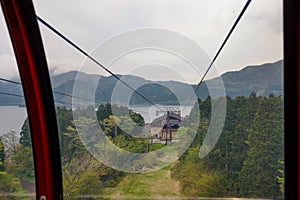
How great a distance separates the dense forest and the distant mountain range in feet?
0.21

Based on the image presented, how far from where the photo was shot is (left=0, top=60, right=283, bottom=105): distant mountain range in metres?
1.75

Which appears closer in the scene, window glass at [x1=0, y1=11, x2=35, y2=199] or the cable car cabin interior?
the cable car cabin interior

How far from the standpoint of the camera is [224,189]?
1.79 meters

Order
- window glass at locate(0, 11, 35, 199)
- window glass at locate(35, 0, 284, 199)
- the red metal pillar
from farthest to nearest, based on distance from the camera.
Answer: window glass at locate(0, 11, 35, 199)
window glass at locate(35, 0, 284, 199)
the red metal pillar

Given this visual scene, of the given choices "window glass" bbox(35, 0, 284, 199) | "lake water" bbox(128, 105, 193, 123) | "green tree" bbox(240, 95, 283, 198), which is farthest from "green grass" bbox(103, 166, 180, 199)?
"green tree" bbox(240, 95, 283, 198)

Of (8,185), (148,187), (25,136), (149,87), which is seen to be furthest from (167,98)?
(8,185)

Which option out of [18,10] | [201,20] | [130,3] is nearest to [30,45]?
[18,10]

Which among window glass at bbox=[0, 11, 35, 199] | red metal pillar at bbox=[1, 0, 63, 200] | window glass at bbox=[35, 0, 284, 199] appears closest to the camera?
red metal pillar at bbox=[1, 0, 63, 200]

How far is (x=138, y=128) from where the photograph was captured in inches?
73.4

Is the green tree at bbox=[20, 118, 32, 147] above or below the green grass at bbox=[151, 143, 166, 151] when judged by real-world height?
above

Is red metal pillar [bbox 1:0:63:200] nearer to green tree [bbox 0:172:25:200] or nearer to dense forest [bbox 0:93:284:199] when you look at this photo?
dense forest [bbox 0:93:284:199]

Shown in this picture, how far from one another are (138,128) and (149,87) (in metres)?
0.30

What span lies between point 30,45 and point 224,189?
160cm

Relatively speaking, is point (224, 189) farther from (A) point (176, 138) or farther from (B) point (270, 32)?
(B) point (270, 32)
